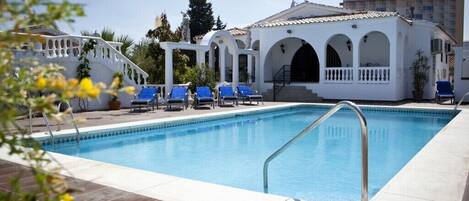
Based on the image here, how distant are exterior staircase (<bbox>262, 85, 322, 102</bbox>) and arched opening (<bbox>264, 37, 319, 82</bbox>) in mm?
2725

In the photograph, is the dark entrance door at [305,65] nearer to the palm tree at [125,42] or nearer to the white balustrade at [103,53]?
the palm tree at [125,42]

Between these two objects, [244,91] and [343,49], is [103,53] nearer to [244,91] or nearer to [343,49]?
[244,91]

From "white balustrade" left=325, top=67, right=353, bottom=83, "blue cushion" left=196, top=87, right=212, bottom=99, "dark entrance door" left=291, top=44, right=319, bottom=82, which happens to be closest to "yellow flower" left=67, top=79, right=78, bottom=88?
"blue cushion" left=196, top=87, right=212, bottom=99

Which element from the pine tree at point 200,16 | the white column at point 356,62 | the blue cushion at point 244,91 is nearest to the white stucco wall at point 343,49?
the white column at point 356,62

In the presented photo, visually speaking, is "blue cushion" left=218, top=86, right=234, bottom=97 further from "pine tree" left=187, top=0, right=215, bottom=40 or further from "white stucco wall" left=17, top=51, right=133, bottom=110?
"pine tree" left=187, top=0, right=215, bottom=40

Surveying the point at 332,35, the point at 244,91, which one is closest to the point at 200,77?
the point at 244,91

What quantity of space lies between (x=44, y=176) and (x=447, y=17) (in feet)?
224

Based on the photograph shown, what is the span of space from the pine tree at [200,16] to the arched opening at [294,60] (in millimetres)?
20659

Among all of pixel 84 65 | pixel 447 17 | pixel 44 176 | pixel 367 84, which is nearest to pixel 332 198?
pixel 44 176

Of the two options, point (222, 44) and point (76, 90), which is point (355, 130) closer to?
point (222, 44)

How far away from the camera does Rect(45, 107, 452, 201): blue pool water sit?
22.5 ft

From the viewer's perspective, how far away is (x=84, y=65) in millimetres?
15391

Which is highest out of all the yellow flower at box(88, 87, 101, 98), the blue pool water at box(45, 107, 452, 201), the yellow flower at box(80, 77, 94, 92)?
the yellow flower at box(80, 77, 94, 92)

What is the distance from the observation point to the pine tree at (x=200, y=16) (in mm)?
45500
